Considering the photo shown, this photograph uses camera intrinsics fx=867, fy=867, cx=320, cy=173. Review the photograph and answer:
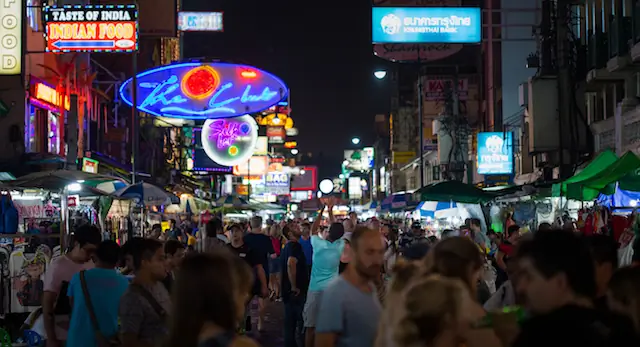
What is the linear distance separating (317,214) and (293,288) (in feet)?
33.9

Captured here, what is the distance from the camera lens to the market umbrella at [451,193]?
19781 millimetres

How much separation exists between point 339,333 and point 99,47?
1651cm

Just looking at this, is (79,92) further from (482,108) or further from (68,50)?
(482,108)

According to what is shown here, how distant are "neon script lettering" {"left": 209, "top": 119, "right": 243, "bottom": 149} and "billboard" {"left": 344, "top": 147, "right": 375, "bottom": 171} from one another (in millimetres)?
92480

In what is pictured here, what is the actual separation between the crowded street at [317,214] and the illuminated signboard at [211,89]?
40mm

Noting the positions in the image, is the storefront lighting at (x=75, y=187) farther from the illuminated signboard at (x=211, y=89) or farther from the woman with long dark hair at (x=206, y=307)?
the woman with long dark hair at (x=206, y=307)

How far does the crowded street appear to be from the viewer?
408cm

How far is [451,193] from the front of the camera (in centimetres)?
1989

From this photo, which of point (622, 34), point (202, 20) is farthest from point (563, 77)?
point (202, 20)

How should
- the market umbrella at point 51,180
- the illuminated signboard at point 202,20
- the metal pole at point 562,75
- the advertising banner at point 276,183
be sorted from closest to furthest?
the market umbrella at point 51,180 < the metal pole at point 562,75 < the illuminated signboard at point 202,20 < the advertising banner at point 276,183

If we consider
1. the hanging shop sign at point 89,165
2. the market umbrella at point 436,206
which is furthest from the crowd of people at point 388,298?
the market umbrella at point 436,206

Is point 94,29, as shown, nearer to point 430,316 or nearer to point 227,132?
point 227,132

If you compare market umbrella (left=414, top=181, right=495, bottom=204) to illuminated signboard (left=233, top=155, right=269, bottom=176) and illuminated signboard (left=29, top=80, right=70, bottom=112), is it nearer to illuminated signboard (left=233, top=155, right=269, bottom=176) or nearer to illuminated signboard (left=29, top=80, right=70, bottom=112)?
illuminated signboard (left=29, top=80, right=70, bottom=112)

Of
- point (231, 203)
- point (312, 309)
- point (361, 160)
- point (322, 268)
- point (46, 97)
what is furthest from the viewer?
point (361, 160)
